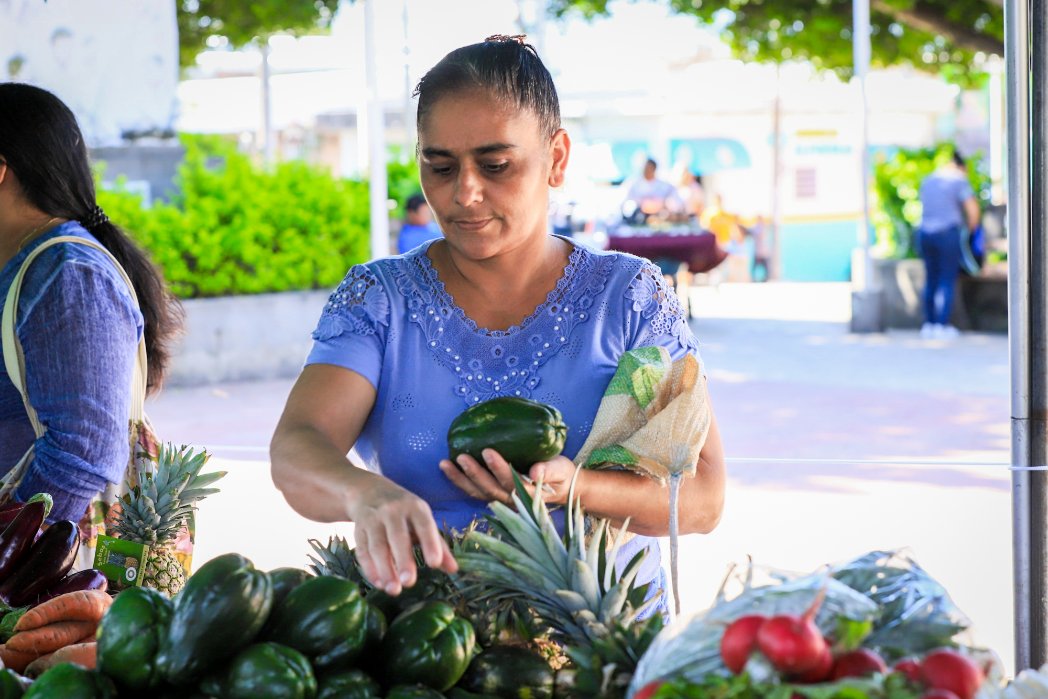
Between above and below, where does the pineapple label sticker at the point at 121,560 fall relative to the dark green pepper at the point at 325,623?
below

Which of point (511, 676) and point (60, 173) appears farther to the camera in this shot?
point (60, 173)

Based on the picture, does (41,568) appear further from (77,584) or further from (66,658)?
(66,658)

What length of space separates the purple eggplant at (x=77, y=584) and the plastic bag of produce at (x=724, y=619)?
1.25 metres

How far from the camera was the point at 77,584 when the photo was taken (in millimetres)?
2422

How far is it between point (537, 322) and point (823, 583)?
1.18 meters

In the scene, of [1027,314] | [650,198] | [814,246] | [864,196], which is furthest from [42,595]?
[814,246]

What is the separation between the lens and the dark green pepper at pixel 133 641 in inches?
67.4

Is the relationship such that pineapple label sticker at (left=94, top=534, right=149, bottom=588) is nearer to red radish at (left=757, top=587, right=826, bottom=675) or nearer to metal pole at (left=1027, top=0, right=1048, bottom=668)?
red radish at (left=757, top=587, right=826, bottom=675)

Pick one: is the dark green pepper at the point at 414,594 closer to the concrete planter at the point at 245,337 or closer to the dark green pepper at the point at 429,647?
the dark green pepper at the point at 429,647

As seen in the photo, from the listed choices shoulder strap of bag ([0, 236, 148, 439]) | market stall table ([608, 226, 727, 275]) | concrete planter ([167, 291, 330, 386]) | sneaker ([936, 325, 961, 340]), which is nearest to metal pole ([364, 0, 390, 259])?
concrete planter ([167, 291, 330, 386])

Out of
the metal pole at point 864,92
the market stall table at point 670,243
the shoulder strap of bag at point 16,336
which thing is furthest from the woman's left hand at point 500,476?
the market stall table at point 670,243

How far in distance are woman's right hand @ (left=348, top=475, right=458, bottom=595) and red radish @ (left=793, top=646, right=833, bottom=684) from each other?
568 millimetres

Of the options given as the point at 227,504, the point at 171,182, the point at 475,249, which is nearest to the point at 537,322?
the point at 475,249

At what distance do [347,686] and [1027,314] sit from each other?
7.34 ft
